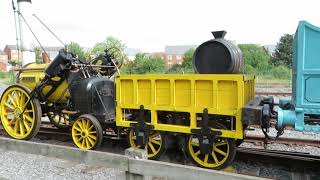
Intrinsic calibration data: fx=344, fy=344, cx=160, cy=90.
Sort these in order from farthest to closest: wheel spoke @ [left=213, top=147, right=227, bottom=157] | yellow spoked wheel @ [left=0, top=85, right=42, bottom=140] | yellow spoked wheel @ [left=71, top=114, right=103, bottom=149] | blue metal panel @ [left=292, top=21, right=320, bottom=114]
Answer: yellow spoked wheel @ [left=0, top=85, right=42, bottom=140]
yellow spoked wheel @ [left=71, top=114, right=103, bottom=149]
wheel spoke @ [left=213, top=147, right=227, bottom=157]
blue metal panel @ [left=292, top=21, right=320, bottom=114]

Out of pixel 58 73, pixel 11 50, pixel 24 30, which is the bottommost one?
pixel 58 73

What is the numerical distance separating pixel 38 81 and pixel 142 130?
11.7ft

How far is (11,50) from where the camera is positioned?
143 meters

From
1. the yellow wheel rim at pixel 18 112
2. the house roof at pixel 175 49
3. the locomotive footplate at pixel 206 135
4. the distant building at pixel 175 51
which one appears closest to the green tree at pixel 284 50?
the yellow wheel rim at pixel 18 112

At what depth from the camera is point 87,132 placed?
6961 millimetres

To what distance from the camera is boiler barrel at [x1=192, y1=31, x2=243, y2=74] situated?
20.5ft

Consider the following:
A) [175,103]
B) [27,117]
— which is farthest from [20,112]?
[175,103]

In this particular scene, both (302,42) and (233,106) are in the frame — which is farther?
(233,106)

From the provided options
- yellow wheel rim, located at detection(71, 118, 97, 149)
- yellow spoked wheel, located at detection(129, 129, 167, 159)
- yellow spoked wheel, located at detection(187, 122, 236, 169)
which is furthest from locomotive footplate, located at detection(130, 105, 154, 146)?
yellow wheel rim, located at detection(71, 118, 97, 149)

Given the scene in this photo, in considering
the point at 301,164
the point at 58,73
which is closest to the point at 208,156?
the point at 301,164

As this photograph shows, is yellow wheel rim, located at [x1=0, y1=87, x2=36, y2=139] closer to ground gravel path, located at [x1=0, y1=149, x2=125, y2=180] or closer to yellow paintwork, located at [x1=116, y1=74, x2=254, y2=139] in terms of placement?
ground gravel path, located at [x1=0, y1=149, x2=125, y2=180]

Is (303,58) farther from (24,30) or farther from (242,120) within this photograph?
(24,30)

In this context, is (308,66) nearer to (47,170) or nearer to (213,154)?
(213,154)

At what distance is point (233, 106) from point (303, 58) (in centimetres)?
125
